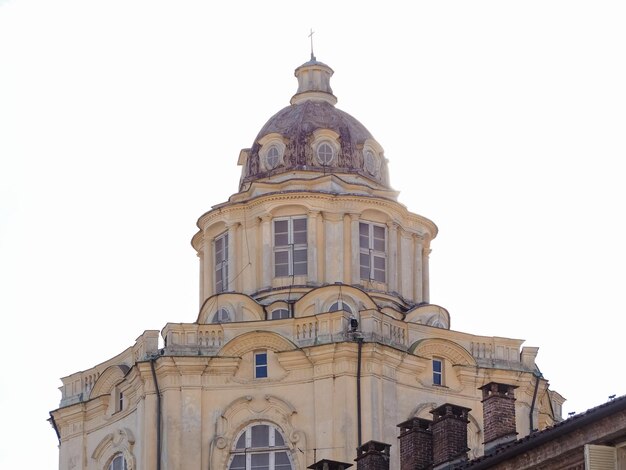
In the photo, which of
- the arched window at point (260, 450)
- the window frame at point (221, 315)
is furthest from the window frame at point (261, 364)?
the window frame at point (221, 315)

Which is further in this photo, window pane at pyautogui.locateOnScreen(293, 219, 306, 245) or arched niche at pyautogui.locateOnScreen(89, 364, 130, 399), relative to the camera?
window pane at pyautogui.locateOnScreen(293, 219, 306, 245)

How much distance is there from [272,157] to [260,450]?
12.7m

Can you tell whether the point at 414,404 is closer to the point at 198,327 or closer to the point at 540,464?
the point at 198,327

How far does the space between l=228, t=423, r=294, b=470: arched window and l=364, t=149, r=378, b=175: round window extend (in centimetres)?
1218

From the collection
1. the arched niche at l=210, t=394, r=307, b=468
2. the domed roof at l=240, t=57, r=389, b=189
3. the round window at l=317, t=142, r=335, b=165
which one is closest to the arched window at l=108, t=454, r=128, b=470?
the arched niche at l=210, t=394, r=307, b=468

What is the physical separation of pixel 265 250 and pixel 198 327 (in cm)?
475

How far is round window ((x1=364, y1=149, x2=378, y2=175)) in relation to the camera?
88812 mm

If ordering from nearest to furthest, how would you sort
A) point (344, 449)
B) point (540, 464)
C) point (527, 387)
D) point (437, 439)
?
1. point (540, 464)
2. point (437, 439)
3. point (344, 449)
4. point (527, 387)

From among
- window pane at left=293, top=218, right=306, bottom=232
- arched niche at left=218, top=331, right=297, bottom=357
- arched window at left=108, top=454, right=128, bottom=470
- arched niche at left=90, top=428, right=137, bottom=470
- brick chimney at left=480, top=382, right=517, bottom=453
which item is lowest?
brick chimney at left=480, top=382, right=517, bottom=453

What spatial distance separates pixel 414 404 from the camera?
8181cm

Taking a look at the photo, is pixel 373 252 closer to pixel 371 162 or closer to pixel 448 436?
pixel 371 162

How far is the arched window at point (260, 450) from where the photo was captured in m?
81.2

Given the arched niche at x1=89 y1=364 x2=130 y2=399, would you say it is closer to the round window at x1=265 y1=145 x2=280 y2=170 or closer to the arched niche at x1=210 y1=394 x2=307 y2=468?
the arched niche at x1=210 y1=394 x2=307 y2=468

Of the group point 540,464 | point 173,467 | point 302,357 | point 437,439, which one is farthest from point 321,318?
Result: point 540,464
